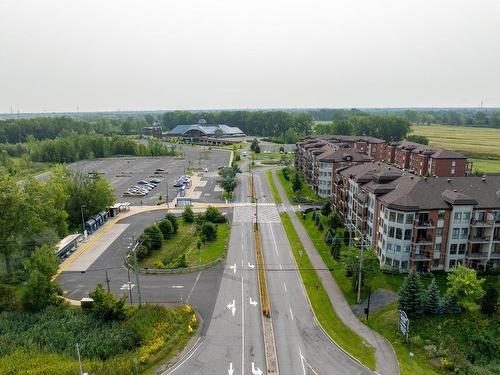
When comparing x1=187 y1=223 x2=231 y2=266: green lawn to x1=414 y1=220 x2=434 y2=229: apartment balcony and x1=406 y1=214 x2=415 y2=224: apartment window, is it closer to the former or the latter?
x1=406 y1=214 x2=415 y2=224: apartment window

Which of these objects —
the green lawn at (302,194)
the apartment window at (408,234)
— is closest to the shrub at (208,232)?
the green lawn at (302,194)

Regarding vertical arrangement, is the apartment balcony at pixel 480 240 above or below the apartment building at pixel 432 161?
below

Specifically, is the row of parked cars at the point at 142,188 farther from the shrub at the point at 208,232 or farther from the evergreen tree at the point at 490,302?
the evergreen tree at the point at 490,302

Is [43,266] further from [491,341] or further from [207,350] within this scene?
[491,341]

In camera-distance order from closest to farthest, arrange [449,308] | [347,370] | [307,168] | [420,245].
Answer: [347,370] < [449,308] < [420,245] < [307,168]

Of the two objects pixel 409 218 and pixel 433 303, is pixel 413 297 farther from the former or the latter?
pixel 409 218

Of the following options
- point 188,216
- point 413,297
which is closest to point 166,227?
point 188,216

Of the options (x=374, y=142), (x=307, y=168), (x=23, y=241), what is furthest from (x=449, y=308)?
(x=374, y=142)
